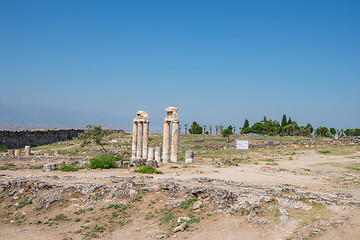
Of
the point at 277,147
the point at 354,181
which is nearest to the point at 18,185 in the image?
the point at 354,181

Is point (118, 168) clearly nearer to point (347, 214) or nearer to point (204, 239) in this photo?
point (204, 239)

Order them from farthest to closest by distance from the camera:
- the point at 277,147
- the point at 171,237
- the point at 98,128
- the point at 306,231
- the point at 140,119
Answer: the point at 277,147 → the point at 98,128 → the point at 140,119 → the point at 171,237 → the point at 306,231

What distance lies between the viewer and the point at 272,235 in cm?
867

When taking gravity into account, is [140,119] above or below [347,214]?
above

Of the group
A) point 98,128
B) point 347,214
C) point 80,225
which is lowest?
point 80,225

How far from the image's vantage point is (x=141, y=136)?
29.2 meters

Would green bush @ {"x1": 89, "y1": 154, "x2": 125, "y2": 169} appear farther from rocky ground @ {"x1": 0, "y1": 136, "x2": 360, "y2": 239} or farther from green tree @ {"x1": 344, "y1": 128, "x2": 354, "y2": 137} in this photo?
green tree @ {"x1": 344, "y1": 128, "x2": 354, "y2": 137}

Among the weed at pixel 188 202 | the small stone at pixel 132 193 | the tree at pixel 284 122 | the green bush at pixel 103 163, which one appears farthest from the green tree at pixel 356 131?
the small stone at pixel 132 193

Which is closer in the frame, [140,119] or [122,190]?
[122,190]

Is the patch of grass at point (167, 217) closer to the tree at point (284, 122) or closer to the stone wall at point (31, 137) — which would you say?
the stone wall at point (31, 137)

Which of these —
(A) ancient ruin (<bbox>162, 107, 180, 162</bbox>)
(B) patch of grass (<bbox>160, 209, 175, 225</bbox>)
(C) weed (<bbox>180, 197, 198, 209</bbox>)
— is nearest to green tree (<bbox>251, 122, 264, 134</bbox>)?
(A) ancient ruin (<bbox>162, 107, 180, 162</bbox>)

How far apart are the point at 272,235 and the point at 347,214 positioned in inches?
117

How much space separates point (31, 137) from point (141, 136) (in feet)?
95.4

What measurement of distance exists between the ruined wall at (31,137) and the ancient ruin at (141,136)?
24.7 metres
